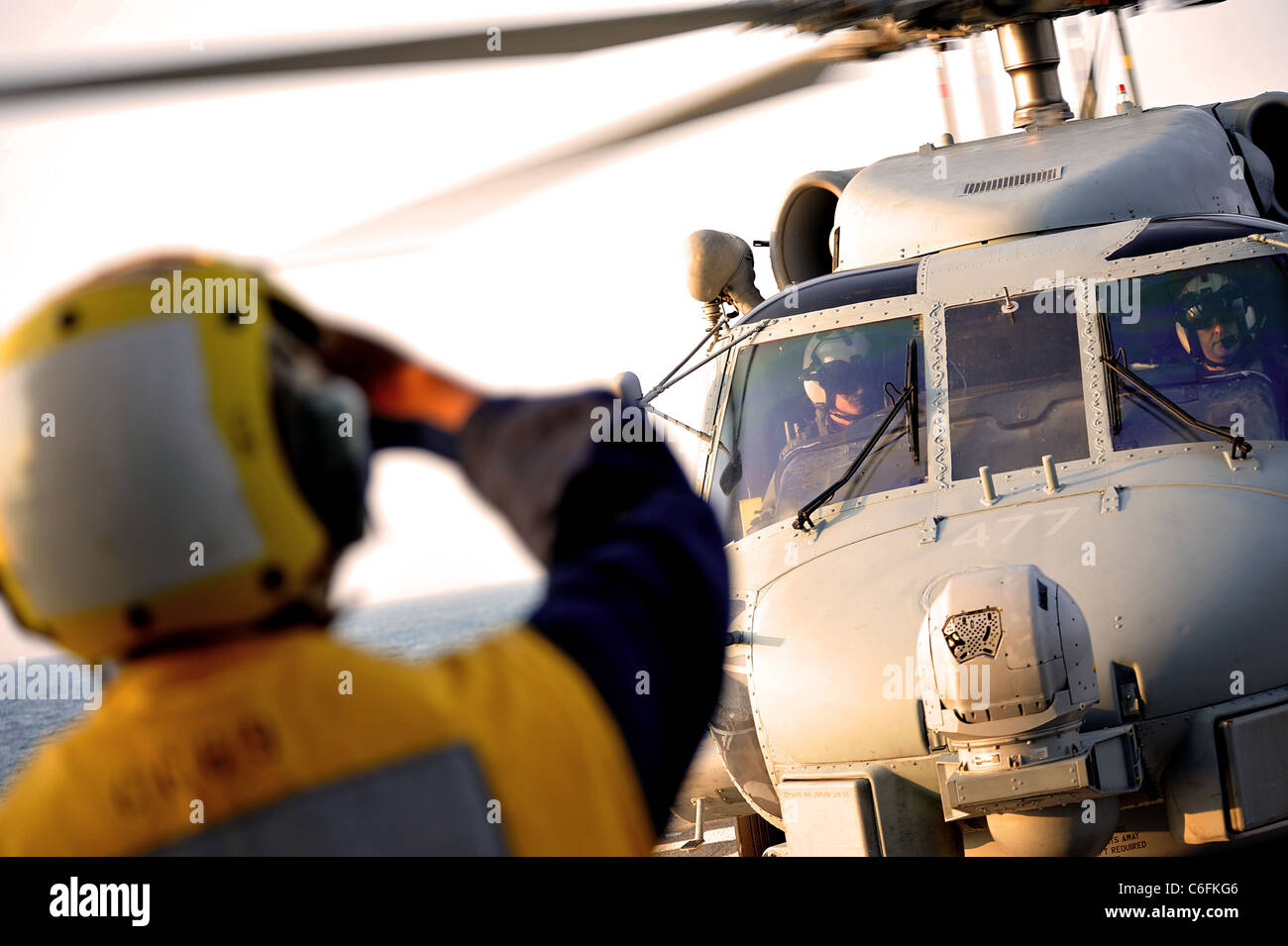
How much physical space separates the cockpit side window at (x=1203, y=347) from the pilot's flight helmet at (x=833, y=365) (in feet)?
2.63

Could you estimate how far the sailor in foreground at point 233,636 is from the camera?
2.83 ft

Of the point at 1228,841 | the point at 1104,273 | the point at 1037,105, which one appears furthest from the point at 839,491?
the point at 1037,105

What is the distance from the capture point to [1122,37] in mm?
6238

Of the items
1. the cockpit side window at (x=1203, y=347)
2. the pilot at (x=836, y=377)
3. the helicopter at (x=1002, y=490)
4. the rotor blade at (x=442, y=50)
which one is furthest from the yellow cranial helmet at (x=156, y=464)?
the pilot at (x=836, y=377)

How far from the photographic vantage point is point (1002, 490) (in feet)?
14.0

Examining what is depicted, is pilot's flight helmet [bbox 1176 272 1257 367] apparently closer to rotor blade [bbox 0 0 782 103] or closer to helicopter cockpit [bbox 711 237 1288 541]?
helicopter cockpit [bbox 711 237 1288 541]

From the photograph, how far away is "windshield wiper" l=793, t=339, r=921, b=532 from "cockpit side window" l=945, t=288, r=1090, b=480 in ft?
0.38

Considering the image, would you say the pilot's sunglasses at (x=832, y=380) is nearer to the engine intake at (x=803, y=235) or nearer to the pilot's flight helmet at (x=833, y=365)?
the pilot's flight helmet at (x=833, y=365)

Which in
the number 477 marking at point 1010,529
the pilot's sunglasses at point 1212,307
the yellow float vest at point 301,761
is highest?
Answer: the pilot's sunglasses at point 1212,307

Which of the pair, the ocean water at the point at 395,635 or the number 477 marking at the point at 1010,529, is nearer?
the ocean water at the point at 395,635

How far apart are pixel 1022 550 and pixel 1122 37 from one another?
332cm

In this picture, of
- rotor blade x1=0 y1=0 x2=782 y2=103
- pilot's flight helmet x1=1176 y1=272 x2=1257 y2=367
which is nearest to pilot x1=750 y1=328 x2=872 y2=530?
pilot's flight helmet x1=1176 y1=272 x2=1257 y2=367
